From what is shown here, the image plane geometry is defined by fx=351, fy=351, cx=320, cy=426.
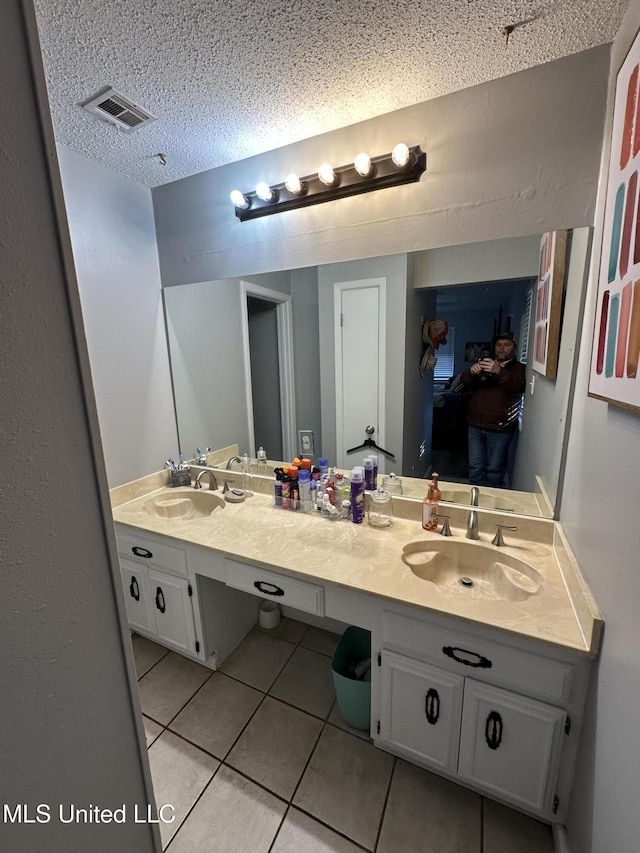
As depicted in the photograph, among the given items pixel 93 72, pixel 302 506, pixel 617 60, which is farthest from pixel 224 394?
pixel 617 60

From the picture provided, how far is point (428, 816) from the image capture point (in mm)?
1131

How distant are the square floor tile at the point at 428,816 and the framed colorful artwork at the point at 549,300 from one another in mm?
1473

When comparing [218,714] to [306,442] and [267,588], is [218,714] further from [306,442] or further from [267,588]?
[306,442]

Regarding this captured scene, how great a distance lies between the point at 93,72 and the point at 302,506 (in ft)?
5.61

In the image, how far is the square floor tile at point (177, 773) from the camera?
118 centimetres

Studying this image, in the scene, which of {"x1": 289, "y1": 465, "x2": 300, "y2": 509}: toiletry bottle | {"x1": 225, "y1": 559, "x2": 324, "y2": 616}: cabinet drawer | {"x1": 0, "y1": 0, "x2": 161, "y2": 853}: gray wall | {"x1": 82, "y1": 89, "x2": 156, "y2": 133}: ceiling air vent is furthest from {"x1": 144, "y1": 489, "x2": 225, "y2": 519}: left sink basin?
{"x1": 82, "y1": 89, "x2": 156, "y2": 133}: ceiling air vent

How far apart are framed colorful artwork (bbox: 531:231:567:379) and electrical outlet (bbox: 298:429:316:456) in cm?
102

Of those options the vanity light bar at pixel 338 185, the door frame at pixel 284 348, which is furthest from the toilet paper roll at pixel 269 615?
the vanity light bar at pixel 338 185

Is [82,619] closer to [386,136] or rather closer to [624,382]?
[624,382]

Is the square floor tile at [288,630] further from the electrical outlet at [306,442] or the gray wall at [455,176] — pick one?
the gray wall at [455,176]

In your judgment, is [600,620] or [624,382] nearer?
[624,382]

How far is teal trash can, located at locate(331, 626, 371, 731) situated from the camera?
4.43 feet

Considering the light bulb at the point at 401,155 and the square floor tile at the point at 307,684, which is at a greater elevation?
the light bulb at the point at 401,155

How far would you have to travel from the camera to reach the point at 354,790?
3.96 feet
